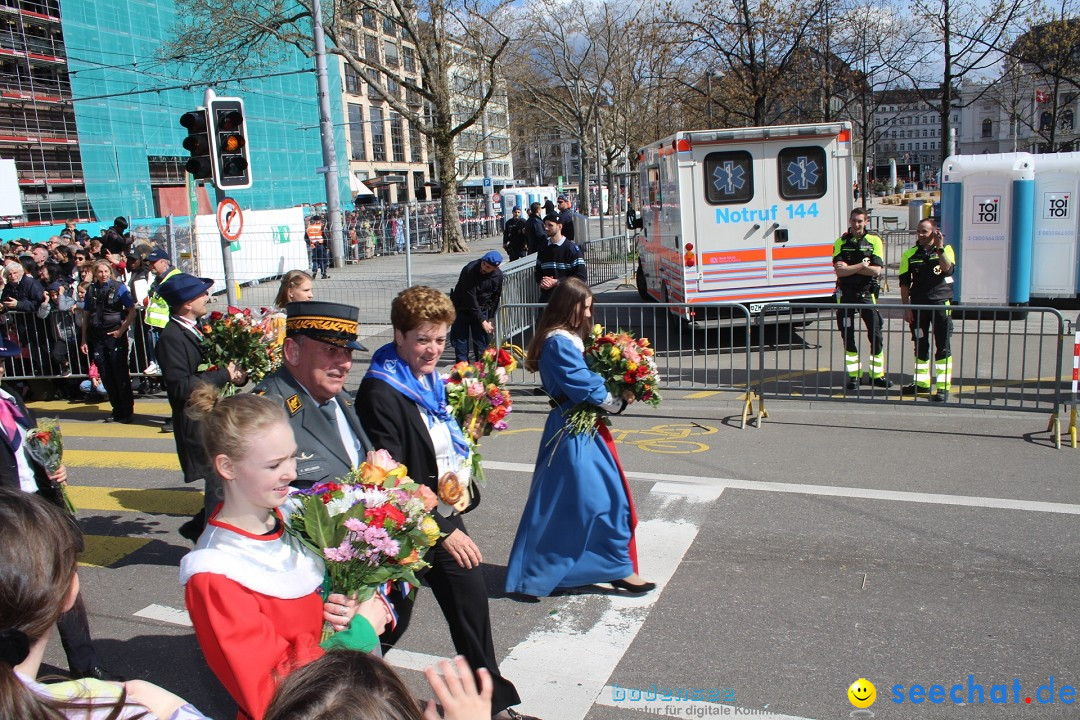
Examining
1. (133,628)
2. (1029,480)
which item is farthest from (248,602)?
(1029,480)

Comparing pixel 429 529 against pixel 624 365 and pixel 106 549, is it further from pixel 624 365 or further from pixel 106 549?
pixel 106 549

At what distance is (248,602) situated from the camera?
7.93ft

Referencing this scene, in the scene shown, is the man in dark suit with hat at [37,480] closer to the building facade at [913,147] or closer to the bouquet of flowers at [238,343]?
the bouquet of flowers at [238,343]

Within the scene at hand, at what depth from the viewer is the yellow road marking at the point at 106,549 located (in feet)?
20.0

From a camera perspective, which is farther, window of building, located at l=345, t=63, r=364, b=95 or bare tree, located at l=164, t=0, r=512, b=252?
window of building, located at l=345, t=63, r=364, b=95

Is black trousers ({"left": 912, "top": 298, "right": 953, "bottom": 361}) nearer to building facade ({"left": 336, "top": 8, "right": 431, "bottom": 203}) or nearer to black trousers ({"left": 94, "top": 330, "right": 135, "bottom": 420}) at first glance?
black trousers ({"left": 94, "top": 330, "right": 135, "bottom": 420})

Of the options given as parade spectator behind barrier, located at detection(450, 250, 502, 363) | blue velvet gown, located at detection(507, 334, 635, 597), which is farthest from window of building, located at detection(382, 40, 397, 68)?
blue velvet gown, located at detection(507, 334, 635, 597)

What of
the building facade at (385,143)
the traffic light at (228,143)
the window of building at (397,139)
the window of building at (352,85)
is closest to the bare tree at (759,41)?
the traffic light at (228,143)

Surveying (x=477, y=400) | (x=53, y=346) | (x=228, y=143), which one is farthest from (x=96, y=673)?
(x=53, y=346)

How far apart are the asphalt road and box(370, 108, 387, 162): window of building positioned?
238 ft

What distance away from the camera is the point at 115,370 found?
1002 cm

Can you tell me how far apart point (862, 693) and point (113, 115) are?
1784 inches

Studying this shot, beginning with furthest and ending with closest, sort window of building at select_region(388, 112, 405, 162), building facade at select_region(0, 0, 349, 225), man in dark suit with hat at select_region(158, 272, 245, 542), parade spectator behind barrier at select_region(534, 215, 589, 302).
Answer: window of building at select_region(388, 112, 405, 162) → building facade at select_region(0, 0, 349, 225) → parade spectator behind barrier at select_region(534, 215, 589, 302) → man in dark suit with hat at select_region(158, 272, 245, 542)

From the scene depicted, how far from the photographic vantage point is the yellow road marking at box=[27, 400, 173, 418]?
10.8 metres
